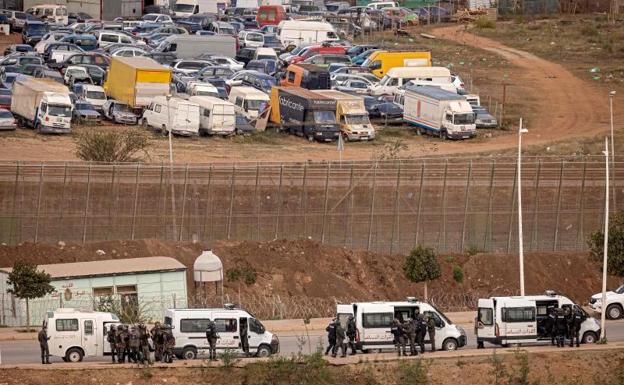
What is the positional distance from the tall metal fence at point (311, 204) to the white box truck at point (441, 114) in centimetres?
1393

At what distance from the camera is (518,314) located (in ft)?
141

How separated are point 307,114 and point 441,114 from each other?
6.28 metres

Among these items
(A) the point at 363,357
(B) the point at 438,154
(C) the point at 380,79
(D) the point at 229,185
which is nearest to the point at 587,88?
(C) the point at 380,79

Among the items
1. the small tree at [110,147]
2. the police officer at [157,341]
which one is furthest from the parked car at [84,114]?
the police officer at [157,341]

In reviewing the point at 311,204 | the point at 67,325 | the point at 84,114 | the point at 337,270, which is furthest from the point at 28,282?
the point at 84,114

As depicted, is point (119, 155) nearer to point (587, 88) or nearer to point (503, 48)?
point (587, 88)

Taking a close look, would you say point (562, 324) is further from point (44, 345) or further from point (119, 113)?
point (119, 113)

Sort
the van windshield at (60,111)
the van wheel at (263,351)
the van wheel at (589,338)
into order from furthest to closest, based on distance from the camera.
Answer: the van windshield at (60,111) → the van wheel at (589,338) → the van wheel at (263,351)

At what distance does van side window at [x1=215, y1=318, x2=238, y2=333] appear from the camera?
40875mm

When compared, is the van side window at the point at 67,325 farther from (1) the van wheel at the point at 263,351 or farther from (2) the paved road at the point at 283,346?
(1) the van wheel at the point at 263,351

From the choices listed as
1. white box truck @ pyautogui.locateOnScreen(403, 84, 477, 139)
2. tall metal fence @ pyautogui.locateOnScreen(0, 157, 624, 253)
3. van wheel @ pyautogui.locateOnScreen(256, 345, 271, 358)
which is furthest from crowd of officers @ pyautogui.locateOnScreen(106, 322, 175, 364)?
white box truck @ pyautogui.locateOnScreen(403, 84, 477, 139)

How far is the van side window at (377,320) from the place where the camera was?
41719 mm

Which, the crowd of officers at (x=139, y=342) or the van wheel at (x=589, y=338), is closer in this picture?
the crowd of officers at (x=139, y=342)

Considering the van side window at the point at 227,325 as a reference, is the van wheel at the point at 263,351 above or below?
below
